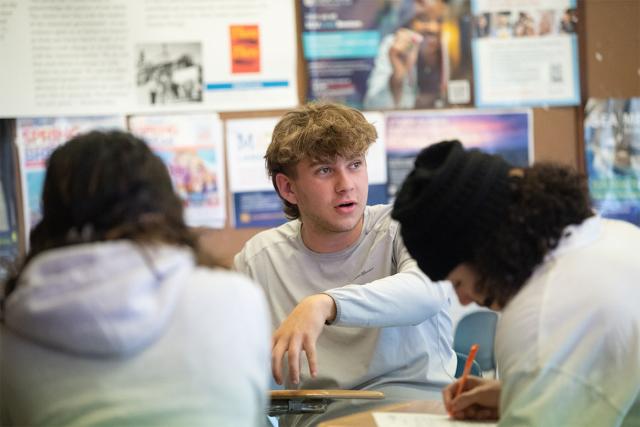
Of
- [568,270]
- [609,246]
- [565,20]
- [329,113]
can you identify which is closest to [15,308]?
[568,270]

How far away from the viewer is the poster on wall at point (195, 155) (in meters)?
3.31

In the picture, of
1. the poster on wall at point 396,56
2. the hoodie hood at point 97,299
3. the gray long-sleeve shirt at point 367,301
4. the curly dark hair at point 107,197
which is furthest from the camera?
the poster on wall at point 396,56

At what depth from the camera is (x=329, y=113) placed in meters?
2.36

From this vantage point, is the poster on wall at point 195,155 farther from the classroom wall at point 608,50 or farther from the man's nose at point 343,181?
the man's nose at point 343,181

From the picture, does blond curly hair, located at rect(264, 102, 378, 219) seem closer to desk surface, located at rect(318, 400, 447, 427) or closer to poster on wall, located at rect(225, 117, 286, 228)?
desk surface, located at rect(318, 400, 447, 427)

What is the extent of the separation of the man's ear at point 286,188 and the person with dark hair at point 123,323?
1.22m

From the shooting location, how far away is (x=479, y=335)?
3.27 m

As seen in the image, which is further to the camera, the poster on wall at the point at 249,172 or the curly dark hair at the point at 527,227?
the poster on wall at the point at 249,172

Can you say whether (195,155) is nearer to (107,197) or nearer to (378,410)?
(378,410)

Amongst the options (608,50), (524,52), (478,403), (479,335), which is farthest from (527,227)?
(608,50)

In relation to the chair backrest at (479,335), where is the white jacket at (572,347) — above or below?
above

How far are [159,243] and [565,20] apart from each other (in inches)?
106

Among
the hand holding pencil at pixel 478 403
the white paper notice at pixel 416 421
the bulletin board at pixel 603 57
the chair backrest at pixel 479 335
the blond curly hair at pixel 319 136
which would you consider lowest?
the chair backrest at pixel 479 335

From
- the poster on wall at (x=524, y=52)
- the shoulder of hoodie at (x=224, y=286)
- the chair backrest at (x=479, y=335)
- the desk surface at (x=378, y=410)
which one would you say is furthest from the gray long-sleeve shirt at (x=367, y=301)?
the poster on wall at (x=524, y=52)
